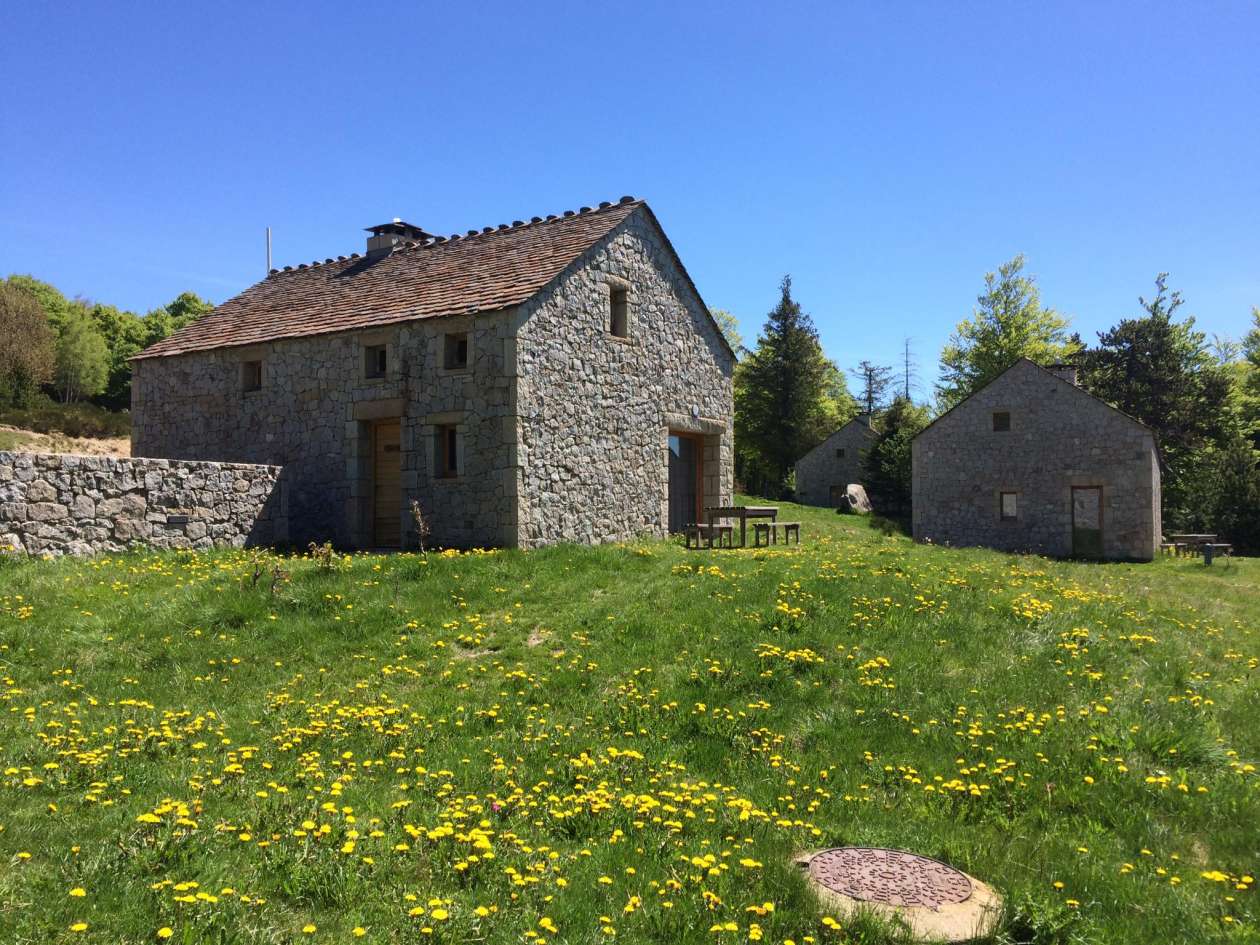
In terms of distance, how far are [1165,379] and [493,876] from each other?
48.3 metres

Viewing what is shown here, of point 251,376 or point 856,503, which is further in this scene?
point 856,503

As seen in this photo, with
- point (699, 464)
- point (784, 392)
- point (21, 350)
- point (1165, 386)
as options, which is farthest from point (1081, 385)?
point (21, 350)

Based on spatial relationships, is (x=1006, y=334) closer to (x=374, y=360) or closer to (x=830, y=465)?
(x=830, y=465)

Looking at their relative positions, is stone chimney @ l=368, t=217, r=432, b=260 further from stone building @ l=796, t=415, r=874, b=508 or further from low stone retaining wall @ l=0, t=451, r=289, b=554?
stone building @ l=796, t=415, r=874, b=508

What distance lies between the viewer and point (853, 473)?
47.6 meters

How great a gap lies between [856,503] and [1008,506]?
9387 mm

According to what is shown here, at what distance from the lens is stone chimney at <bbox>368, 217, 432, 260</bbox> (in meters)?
23.2

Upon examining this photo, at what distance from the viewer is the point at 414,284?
19.9 meters

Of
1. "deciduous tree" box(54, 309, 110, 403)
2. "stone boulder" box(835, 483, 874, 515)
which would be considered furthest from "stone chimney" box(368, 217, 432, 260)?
"deciduous tree" box(54, 309, 110, 403)

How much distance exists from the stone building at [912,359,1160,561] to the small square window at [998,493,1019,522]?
4 cm

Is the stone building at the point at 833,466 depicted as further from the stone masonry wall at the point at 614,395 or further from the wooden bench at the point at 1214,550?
the stone masonry wall at the point at 614,395

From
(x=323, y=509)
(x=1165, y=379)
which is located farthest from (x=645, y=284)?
(x=1165, y=379)

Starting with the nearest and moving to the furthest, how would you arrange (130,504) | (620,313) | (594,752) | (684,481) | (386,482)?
(594,752)
(130,504)
(386,482)
(620,313)
(684,481)

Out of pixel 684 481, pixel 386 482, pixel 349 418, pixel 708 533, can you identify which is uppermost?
pixel 349 418
